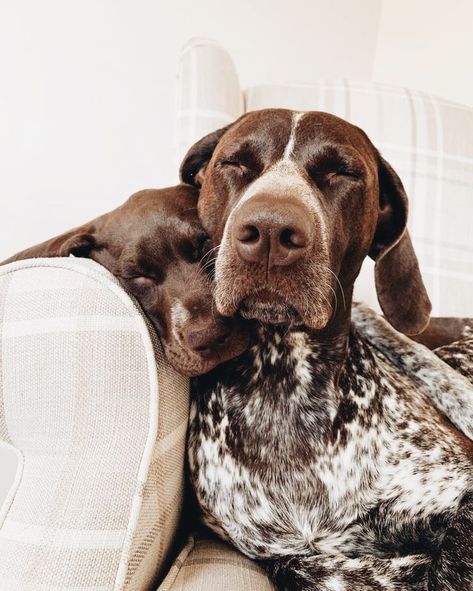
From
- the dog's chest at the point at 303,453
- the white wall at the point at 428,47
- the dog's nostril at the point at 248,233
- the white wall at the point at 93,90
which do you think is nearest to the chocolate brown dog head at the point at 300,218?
the dog's nostril at the point at 248,233

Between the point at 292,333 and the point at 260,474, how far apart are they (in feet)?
1.27

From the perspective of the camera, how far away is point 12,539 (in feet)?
3.84

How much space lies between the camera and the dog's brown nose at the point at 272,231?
1239mm

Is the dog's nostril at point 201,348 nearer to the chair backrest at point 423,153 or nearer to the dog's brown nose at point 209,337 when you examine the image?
the dog's brown nose at point 209,337

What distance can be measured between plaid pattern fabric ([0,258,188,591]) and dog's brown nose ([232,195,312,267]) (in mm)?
298

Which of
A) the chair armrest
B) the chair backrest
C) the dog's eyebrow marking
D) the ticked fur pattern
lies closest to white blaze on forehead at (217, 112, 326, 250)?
the dog's eyebrow marking

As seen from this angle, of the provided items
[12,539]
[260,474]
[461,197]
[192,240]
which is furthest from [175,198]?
[461,197]

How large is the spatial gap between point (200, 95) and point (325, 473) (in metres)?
1.68

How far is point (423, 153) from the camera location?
111 inches

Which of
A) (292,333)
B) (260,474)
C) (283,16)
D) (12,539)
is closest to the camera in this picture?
(12,539)

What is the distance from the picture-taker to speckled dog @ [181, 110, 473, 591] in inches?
59.2

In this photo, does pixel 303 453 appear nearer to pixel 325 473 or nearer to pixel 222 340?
pixel 325 473

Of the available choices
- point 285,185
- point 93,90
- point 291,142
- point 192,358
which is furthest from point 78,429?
point 93,90

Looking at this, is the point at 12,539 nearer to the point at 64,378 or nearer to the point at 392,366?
the point at 64,378
